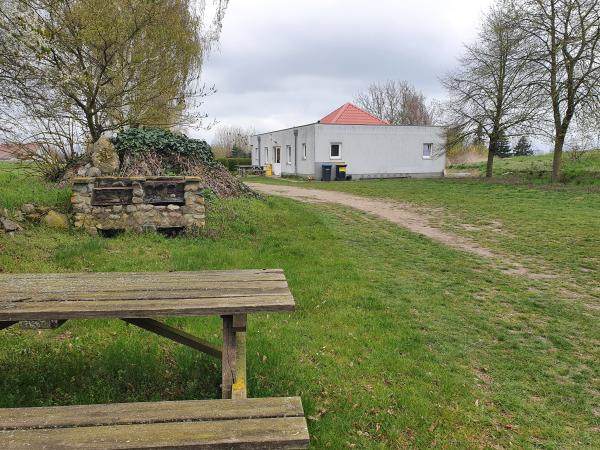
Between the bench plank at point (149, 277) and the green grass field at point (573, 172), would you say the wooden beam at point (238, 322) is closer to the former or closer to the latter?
the bench plank at point (149, 277)

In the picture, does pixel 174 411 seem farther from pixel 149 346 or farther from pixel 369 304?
pixel 369 304

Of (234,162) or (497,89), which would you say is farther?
(234,162)

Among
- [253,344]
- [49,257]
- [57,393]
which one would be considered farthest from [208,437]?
[49,257]

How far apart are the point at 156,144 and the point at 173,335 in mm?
9077

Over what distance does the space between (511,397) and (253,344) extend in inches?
79.2

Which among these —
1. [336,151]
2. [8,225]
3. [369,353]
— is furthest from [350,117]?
[369,353]

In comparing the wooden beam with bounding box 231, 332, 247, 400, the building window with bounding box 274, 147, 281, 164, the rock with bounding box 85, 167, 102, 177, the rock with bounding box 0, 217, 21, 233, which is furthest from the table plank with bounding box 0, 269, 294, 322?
the building window with bounding box 274, 147, 281, 164

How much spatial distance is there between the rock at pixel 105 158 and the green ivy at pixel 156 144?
1.17 metres

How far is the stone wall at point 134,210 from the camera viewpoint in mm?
8328

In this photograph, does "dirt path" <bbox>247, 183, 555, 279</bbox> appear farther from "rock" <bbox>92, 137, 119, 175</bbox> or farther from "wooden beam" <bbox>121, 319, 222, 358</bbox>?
"rock" <bbox>92, 137, 119, 175</bbox>

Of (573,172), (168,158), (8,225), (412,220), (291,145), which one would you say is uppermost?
(291,145)

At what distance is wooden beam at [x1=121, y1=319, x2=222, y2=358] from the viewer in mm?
3260

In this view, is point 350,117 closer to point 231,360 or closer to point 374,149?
point 374,149

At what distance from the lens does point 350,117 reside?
3459 centimetres
